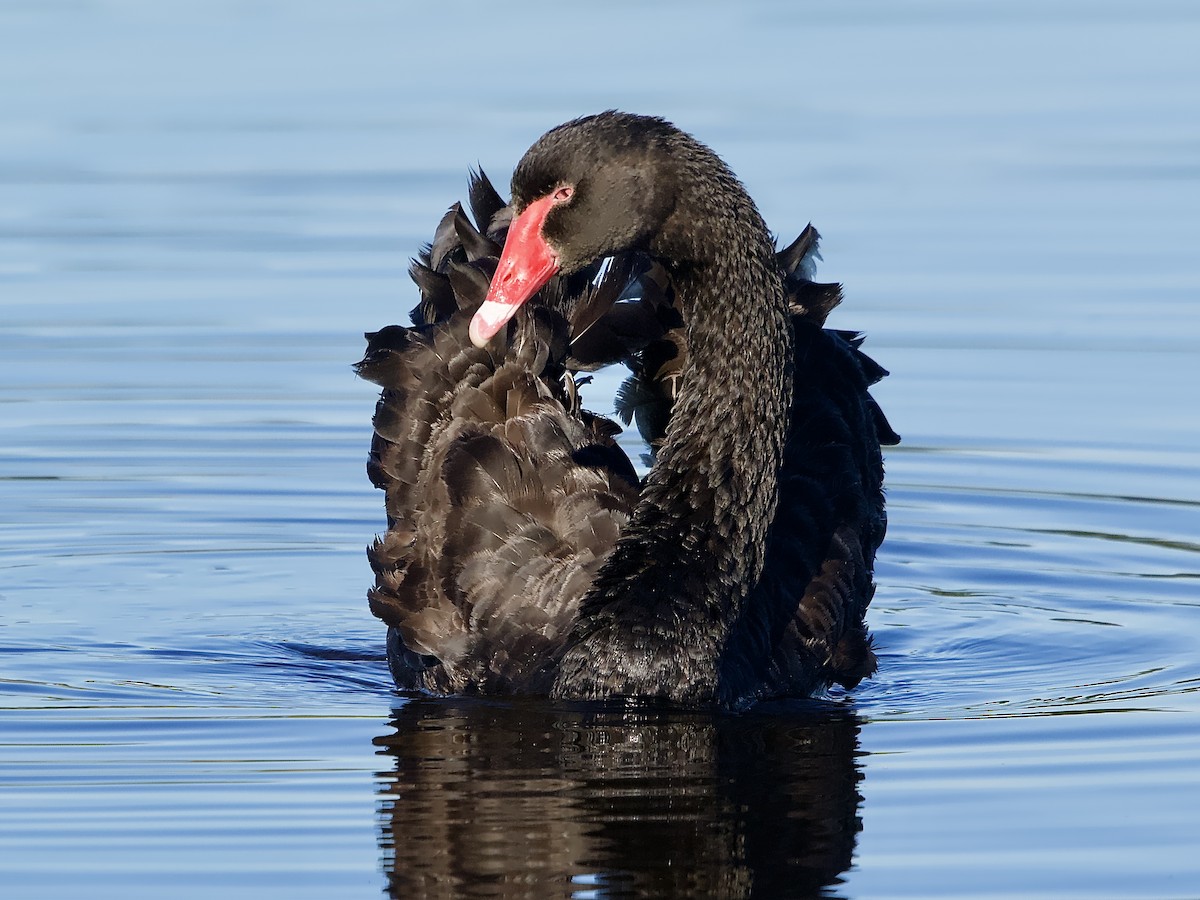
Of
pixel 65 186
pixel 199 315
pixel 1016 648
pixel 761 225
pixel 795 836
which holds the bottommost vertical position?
pixel 795 836

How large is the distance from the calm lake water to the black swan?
1.02ft

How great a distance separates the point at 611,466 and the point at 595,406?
344 cm

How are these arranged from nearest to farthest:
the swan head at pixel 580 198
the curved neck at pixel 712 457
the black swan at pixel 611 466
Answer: the swan head at pixel 580 198, the black swan at pixel 611 466, the curved neck at pixel 712 457

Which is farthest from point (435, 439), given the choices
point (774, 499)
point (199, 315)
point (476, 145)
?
point (476, 145)

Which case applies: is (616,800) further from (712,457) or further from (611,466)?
(611,466)

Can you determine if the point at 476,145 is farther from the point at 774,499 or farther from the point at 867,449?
the point at 774,499

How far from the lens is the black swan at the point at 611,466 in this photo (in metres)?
8.81

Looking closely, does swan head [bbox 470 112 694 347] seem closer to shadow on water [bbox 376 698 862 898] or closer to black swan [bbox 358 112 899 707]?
black swan [bbox 358 112 899 707]

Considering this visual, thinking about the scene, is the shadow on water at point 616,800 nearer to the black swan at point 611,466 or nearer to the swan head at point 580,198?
the black swan at point 611,466

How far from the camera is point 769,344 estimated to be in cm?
917

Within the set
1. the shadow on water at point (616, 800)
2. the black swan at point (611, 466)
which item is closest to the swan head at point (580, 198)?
the black swan at point (611, 466)

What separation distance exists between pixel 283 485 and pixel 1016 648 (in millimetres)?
4495

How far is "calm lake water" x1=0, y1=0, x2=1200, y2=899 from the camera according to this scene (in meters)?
7.27

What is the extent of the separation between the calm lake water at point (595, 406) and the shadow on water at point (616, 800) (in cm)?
2
